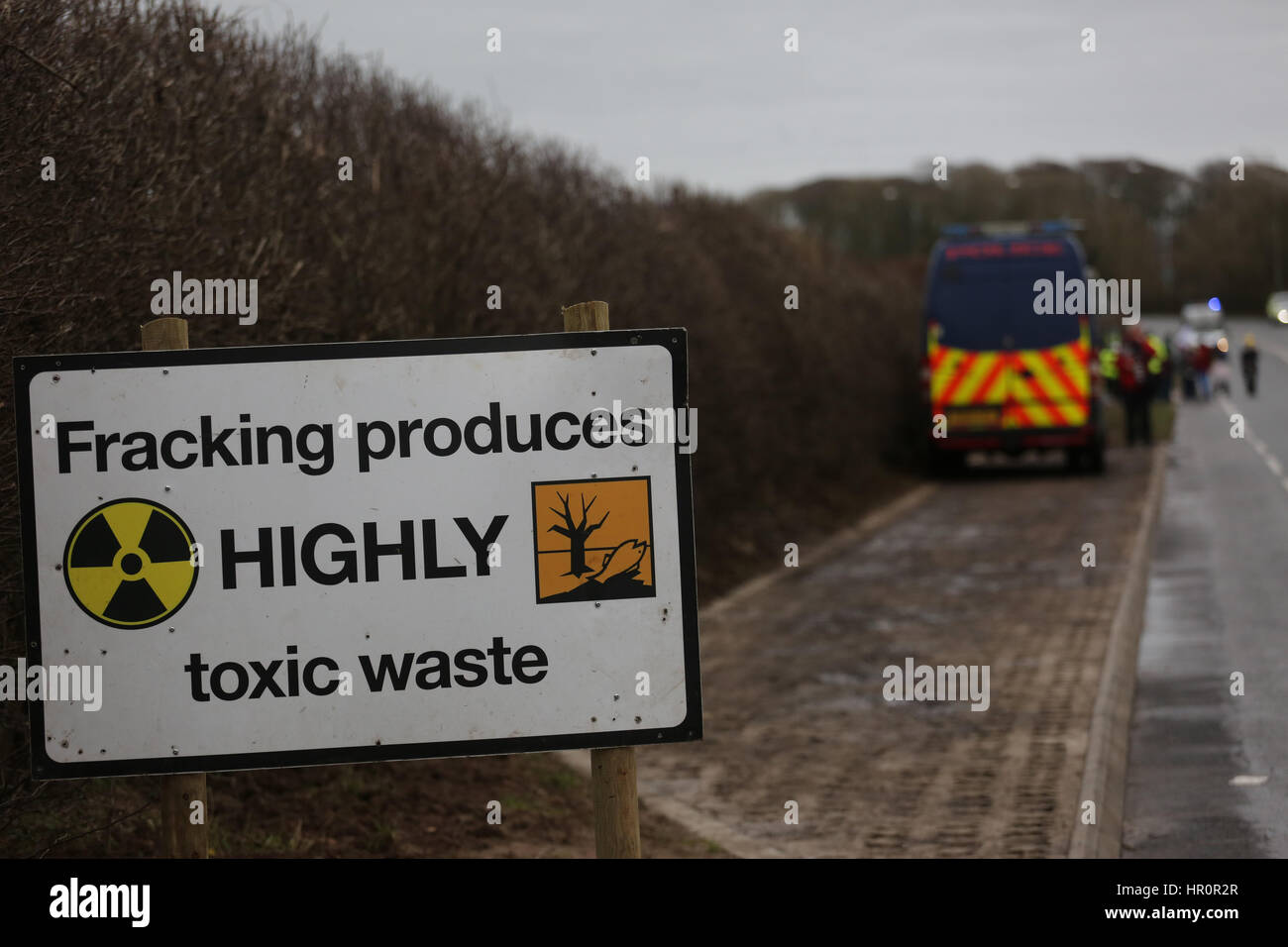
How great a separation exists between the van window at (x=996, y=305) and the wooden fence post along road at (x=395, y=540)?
72.0ft

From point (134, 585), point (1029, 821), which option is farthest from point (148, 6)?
point (1029, 821)

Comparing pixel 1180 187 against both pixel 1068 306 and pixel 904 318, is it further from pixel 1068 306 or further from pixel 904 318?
pixel 1068 306

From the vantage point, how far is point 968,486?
2702 centimetres

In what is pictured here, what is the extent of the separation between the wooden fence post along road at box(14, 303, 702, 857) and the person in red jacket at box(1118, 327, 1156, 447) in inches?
1182

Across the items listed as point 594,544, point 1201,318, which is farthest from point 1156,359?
point 1201,318

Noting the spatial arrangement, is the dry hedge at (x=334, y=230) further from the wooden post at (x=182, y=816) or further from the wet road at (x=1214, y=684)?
the wet road at (x=1214, y=684)

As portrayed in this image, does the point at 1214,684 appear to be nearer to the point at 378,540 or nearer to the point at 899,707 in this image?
the point at 899,707

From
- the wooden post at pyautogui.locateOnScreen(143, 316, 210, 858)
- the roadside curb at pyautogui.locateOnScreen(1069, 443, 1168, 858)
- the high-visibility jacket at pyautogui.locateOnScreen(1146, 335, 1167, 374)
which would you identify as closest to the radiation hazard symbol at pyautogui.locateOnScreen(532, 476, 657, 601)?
the wooden post at pyautogui.locateOnScreen(143, 316, 210, 858)

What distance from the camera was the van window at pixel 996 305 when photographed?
25219mm

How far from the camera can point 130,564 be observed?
4082 millimetres

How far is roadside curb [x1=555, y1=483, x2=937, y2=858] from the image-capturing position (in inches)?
290

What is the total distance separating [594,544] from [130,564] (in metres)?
1.17

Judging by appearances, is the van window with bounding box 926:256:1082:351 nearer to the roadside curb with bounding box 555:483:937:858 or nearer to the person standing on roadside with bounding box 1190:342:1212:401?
the roadside curb with bounding box 555:483:937:858
